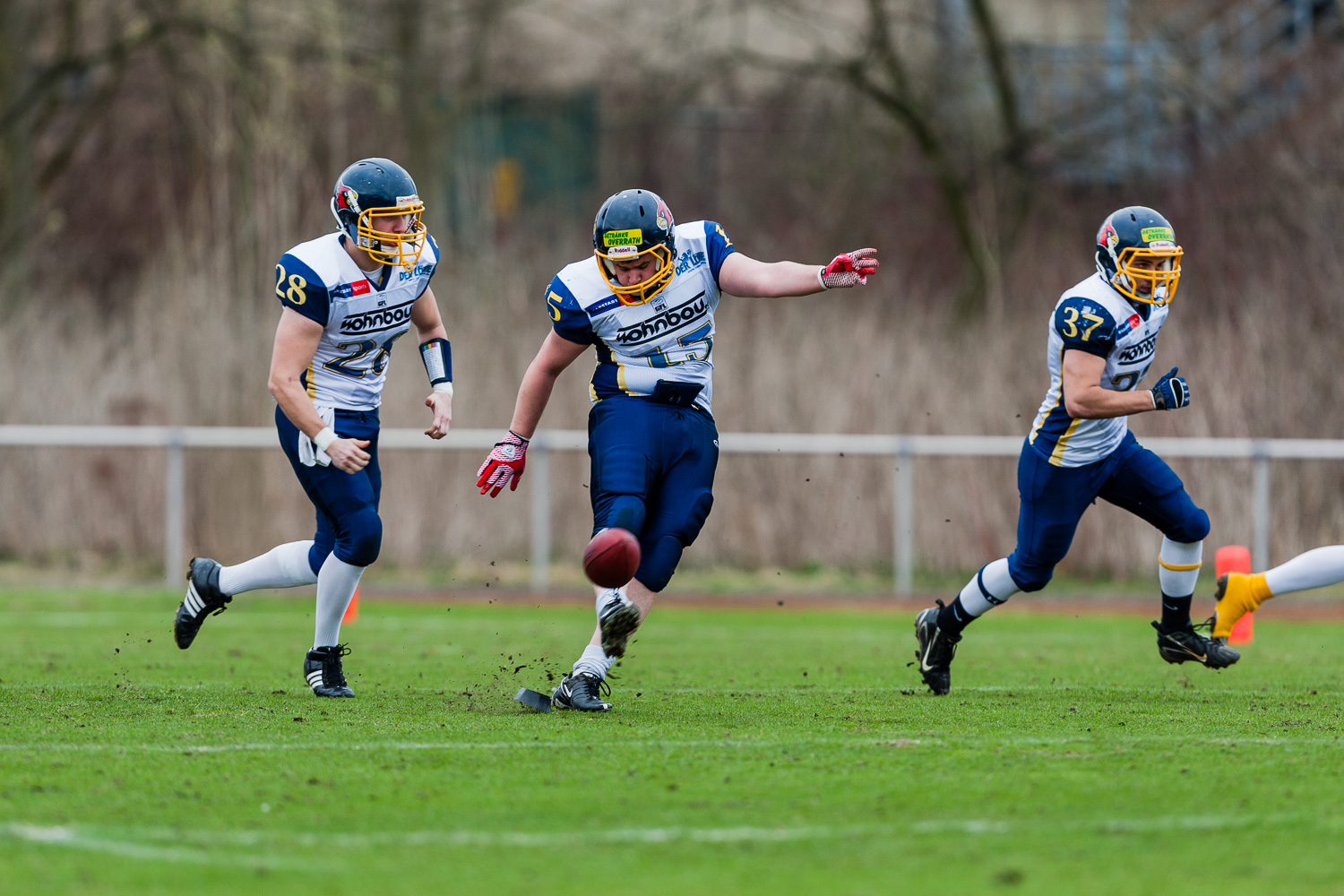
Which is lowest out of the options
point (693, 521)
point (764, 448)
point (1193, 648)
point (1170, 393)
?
point (1193, 648)

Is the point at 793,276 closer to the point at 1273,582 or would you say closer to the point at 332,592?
the point at 332,592

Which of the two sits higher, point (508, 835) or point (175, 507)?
point (175, 507)

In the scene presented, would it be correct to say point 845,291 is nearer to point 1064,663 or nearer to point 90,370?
point 90,370

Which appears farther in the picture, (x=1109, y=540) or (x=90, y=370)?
(x=90, y=370)

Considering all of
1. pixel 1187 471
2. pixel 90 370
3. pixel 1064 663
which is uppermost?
pixel 90 370

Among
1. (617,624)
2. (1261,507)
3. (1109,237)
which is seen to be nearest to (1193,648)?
(1109,237)

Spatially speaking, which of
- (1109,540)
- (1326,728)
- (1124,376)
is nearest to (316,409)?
(1124,376)

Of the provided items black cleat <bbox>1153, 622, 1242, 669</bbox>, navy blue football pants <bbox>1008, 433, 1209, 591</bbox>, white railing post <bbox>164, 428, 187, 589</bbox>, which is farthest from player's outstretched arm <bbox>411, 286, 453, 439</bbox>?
white railing post <bbox>164, 428, 187, 589</bbox>

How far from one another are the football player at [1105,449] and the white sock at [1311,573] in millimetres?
350

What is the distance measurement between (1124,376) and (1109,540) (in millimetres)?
7617

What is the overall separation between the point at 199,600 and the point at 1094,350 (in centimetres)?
398

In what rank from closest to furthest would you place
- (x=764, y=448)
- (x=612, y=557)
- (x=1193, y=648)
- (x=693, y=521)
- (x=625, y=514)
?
1. (x=612, y=557)
2. (x=625, y=514)
3. (x=693, y=521)
4. (x=1193, y=648)
5. (x=764, y=448)

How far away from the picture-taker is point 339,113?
73.9ft

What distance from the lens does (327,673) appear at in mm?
7051
